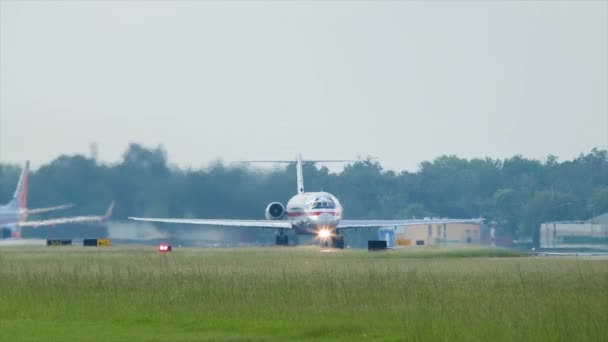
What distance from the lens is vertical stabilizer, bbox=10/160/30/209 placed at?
109025 millimetres

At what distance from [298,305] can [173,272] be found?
1565 cm

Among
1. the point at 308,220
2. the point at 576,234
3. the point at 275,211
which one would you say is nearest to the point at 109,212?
the point at 275,211

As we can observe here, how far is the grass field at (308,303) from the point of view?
28.3 metres

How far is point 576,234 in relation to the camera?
261 feet

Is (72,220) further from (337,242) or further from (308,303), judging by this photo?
(308,303)

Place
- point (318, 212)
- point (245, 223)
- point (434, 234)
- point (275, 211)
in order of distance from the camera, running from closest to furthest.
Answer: point (318, 212) → point (245, 223) → point (275, 211) → point (434, 234)

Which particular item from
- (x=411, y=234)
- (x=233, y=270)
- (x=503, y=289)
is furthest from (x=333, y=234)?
(x=503, y=289)

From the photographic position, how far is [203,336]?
2827 cm

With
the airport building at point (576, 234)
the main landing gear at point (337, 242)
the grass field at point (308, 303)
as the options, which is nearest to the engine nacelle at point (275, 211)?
the main landing gear at point (337, 242)

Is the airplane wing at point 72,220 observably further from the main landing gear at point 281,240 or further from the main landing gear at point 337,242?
the main landing gear at point 337,242

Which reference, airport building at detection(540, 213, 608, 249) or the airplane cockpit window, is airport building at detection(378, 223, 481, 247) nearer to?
airport building at detection(540, 213, 608, 249)

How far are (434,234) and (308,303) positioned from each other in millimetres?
67949

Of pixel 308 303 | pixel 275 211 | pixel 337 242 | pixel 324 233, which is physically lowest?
pixel 308 303

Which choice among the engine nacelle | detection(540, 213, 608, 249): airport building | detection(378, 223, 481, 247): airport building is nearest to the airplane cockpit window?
the engine nacelle
